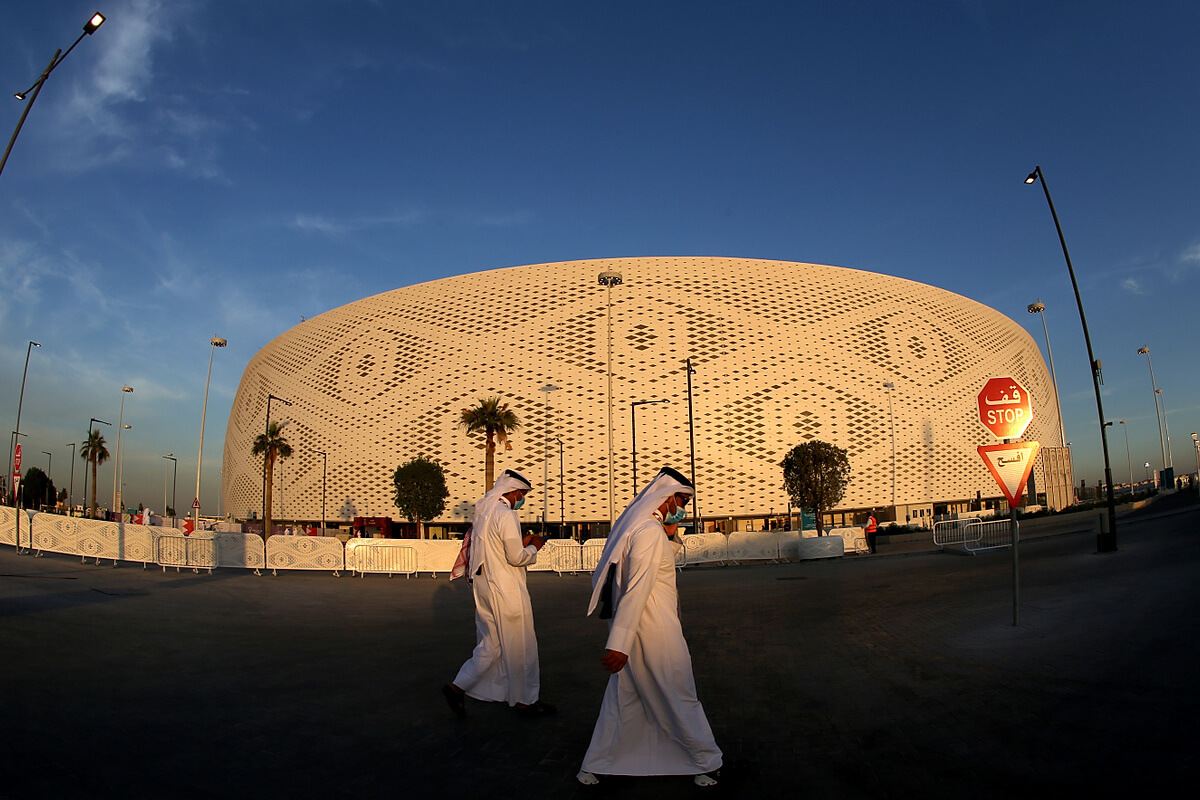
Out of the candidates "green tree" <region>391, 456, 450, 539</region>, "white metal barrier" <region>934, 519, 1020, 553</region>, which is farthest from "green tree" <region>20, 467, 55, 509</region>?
"white metal barrier" <region>934, 519, 1020, 553</region>

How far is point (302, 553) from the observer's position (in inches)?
592

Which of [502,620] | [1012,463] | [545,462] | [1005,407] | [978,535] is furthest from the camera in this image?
[545,462]

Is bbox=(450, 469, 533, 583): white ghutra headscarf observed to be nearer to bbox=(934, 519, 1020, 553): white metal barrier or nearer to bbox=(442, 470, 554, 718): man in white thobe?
bbox=(442, 470, 554, 718): man in white thobe

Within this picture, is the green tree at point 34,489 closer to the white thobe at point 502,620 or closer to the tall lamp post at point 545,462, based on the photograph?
the tall lamp post at point 545,462

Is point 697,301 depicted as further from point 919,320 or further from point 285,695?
point 285,695

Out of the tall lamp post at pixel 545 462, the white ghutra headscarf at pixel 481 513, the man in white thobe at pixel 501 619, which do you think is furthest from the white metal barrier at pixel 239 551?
the tall lamp post at pixel 545 462

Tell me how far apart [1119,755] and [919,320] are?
57.4 meters

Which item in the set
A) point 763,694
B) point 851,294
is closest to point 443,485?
point 851,294

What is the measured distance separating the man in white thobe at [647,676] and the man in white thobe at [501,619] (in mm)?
1182

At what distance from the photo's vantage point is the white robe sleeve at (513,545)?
15.1ft

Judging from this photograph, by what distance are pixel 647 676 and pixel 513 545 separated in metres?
1.63

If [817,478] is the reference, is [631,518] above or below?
above

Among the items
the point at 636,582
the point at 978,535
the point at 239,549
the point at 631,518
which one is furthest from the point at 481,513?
the point at 978,535

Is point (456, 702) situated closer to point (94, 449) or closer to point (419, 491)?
point (419, 491)
